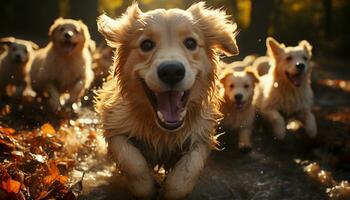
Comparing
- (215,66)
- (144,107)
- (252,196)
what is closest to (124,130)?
(144,107)

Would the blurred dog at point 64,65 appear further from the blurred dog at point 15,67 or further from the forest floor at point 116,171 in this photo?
the forest floor at point 116,171

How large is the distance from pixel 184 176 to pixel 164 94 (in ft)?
2.33

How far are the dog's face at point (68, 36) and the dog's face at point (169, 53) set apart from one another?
347cm

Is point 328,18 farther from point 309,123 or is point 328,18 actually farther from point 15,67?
point 15,67

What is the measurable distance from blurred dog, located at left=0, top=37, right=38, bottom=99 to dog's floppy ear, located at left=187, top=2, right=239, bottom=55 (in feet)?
16.0

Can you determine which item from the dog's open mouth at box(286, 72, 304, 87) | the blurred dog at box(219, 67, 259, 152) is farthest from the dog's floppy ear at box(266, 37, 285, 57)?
the blurred dog at box(219, 67, 259, 152)

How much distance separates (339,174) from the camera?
5781 mm

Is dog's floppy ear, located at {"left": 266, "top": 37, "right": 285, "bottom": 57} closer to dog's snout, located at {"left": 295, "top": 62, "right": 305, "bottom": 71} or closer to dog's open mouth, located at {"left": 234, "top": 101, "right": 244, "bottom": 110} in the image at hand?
dog's snout, located at {"left": 295, "top": 62, "right": 305, "bottom": 71}

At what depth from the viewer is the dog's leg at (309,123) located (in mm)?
7352

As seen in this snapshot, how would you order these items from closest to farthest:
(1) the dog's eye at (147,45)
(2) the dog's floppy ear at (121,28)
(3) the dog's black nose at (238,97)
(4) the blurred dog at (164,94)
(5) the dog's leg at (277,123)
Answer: (4) the blurred dog at (164,94)
(1) the dog's eye at (147,45)
(2) the dog's floppy ear at (121,28)
(3) the dog's black nose at (238,97)
(5) the dog's leg at (277,123)

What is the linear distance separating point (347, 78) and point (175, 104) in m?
14.9

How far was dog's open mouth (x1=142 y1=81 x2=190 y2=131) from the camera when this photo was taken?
4328 millimetres

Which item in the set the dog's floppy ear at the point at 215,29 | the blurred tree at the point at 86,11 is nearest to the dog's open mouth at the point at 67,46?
the dog's floppy ear at the point at 215,29

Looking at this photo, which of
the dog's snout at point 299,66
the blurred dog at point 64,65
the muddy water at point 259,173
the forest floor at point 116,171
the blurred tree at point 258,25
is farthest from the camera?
the blurred tree at point 258,25
